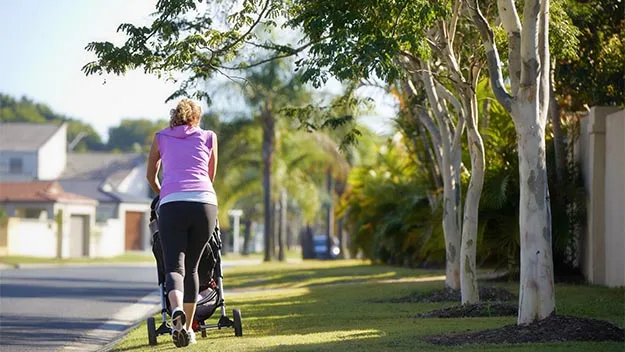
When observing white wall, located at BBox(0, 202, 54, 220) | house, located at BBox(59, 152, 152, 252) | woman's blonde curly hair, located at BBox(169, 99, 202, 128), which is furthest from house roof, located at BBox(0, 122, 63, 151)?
woman's blonde curly hair, located at BBox(169, 99, 202, 128)

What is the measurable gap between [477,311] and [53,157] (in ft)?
225

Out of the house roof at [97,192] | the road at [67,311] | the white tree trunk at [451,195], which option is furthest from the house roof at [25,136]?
the white tree trunk at [451,195]

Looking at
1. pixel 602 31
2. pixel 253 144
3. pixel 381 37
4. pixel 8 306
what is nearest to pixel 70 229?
pixel 253 144

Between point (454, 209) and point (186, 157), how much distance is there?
24.5 ft

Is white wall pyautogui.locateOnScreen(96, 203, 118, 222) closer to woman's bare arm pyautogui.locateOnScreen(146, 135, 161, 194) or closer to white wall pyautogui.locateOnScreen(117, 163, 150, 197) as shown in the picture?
white wall pyautogui.locateOnScreen(117, 163, 150, 197)

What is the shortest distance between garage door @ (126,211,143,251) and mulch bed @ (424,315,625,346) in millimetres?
69805

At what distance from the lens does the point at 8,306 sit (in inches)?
786

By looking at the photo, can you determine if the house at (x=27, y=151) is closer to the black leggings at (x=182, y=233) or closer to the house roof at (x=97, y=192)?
the house roof at (x=97, y=192)

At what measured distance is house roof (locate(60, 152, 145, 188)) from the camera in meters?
80.8

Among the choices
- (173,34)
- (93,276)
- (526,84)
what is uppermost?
(173,34)

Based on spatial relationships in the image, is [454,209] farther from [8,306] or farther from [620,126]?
[8,306]

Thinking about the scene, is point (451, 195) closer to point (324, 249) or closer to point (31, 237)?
point (31, 237)

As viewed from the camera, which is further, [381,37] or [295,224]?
[295,224]

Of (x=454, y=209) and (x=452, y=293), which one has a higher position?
(x=454, y=209)
